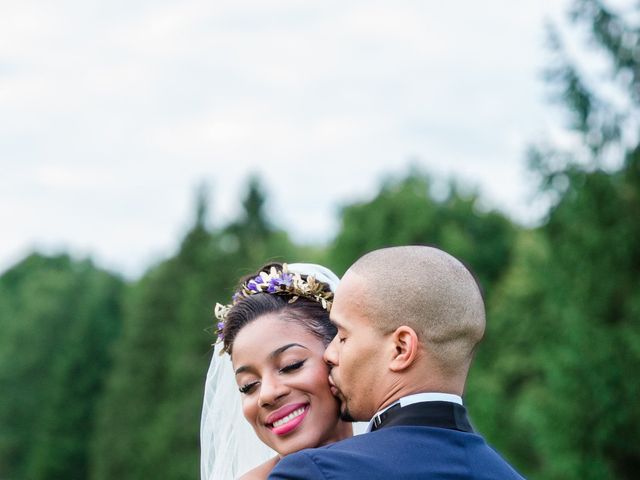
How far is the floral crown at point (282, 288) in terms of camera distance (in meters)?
3.80

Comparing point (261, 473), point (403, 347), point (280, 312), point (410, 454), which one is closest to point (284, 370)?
point (280, 312)

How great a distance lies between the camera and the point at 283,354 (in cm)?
348

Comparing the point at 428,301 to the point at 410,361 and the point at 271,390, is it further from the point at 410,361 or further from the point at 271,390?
the point at 271,390

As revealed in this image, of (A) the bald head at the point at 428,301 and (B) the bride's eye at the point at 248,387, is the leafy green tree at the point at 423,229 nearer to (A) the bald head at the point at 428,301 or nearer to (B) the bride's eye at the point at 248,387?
(B) the bride's eye at the point at 248,387

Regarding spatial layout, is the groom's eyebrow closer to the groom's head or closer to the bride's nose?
the bride's nose

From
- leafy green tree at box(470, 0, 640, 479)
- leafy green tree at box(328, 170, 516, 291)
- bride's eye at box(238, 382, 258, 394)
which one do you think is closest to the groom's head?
bride's eye at box(238, 382, 258, 394)

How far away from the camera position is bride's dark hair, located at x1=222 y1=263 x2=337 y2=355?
11.9 ft

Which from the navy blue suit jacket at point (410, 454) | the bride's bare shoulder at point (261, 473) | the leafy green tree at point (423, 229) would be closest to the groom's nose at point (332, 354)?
the navy blue suit jacket at point (410, 454)

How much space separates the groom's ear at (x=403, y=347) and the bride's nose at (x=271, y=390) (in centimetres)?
68

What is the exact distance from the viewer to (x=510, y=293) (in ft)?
87.9

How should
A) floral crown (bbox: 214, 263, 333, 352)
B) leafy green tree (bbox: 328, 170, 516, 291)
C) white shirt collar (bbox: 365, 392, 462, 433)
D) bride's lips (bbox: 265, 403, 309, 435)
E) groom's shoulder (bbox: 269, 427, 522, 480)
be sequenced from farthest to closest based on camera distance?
leafy green tree (bbox: 328, 170, 516, 291)
floral crown (bbox: 214, 263, 333, 352)
bride's lips (bbox: 265, 403, 309, 435)
white shirt collar (bbox: 365, 392, 462, 433)
groom's shoulder (bbox: 269, 427, 522, 480)

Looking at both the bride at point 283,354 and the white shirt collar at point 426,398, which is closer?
the white shirt collar at point 426,398

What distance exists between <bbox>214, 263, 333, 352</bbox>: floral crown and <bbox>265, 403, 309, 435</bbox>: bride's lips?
479 mm

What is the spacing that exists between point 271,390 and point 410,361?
2.45 ft
